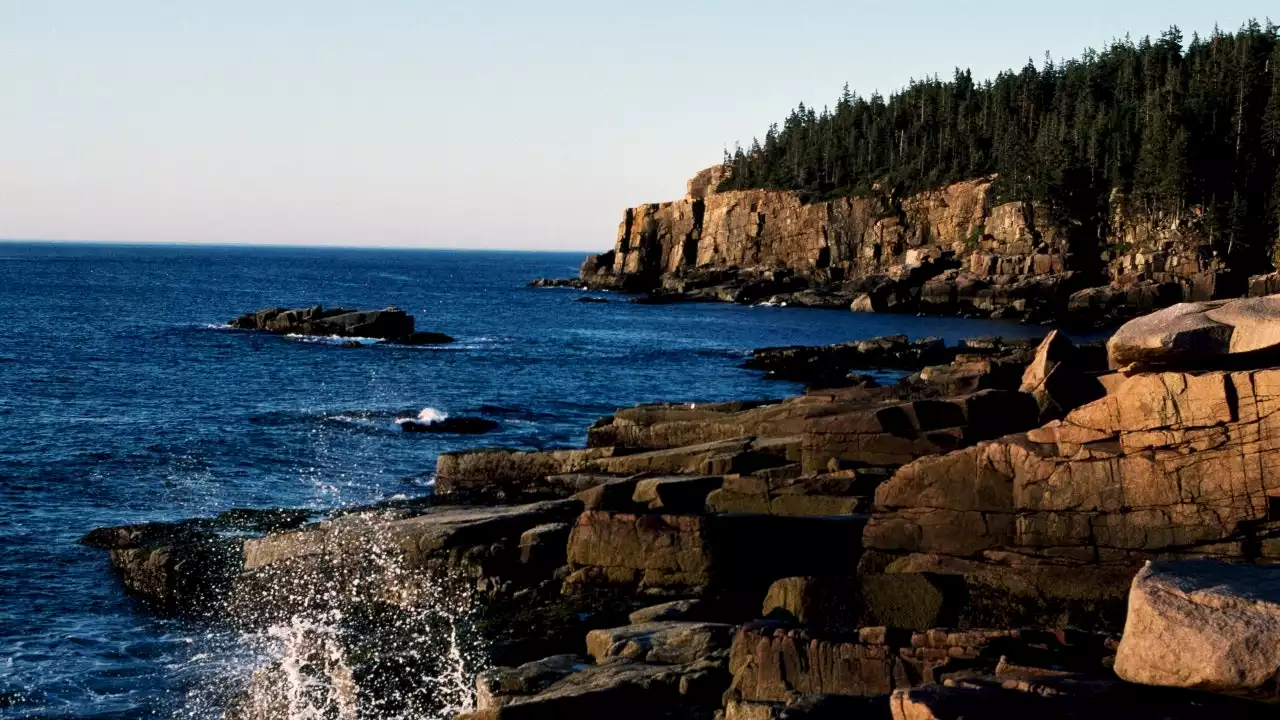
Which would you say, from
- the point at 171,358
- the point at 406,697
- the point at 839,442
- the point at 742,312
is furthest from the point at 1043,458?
the point at 742,312

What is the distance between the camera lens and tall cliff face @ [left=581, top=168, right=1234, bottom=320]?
107750mm

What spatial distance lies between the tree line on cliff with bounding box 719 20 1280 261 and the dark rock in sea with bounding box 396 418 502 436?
80.2 metres

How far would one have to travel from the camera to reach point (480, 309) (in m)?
138

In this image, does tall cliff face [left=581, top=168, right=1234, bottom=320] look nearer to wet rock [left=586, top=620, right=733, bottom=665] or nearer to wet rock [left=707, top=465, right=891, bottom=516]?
wet rock [left=707, top=465, right=891, bottom=516]

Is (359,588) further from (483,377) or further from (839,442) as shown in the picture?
(483,377)

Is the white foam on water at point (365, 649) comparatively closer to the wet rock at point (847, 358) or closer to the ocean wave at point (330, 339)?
the wet rock at point (847, 358)

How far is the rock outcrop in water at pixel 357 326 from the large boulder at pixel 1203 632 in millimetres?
78574

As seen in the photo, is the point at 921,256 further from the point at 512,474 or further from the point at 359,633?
the point at 359,633

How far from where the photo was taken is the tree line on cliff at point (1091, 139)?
115m

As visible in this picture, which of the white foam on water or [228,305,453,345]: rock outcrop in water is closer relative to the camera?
the white foam on water

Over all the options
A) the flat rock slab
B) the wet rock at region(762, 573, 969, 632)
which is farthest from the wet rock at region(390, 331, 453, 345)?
the wet rock at region(762, 573, 969, 632)

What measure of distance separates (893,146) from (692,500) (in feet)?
476

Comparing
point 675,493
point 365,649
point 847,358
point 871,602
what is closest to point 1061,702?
point 871,602

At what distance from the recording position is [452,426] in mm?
50062
